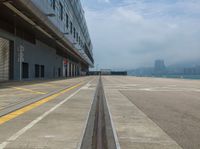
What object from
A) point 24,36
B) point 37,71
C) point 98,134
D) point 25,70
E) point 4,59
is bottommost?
point 98,134

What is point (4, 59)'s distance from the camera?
28.3 m

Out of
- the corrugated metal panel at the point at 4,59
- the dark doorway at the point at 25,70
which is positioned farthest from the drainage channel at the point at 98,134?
the dark doorway at the point at 25,70

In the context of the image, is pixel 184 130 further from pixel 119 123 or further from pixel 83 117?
pixel 83 117

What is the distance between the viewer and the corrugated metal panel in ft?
90.1

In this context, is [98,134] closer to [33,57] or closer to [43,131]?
[43,131]

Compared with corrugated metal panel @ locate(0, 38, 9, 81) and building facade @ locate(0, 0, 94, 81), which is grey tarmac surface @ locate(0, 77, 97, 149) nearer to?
building facade @ locate(0, 0, 94, 81)

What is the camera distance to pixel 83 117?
7.71 meters

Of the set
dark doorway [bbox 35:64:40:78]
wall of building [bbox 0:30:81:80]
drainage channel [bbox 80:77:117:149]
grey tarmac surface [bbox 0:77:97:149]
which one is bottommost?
drainage channel [bbox 80:77:117:149]

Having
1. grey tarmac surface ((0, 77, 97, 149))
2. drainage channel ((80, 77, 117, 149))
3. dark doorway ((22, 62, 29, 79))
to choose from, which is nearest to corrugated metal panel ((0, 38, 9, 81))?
dark doorway ((22, 62, 29, 79))

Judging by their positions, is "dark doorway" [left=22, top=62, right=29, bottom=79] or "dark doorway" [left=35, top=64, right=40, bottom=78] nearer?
"dark doorway" [left=22, top=62, right=29, bottom=79]

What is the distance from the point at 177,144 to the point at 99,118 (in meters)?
3.25

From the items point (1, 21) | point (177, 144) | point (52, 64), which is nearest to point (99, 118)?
point (177, 144)

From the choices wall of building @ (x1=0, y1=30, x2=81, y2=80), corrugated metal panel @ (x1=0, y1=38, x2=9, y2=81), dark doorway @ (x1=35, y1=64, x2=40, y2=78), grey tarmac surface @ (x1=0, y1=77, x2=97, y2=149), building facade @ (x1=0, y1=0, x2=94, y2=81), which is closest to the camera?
grey tarmac surface @ (x1=0, y1=77, x2=97, y2=149)

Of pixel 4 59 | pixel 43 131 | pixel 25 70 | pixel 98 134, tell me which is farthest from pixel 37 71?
pixel 98 134
